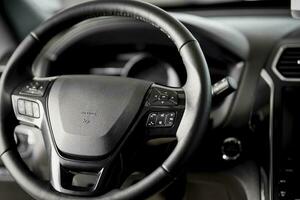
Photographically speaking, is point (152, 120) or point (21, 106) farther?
point (21, 106)

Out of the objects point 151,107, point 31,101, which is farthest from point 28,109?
point 151,107

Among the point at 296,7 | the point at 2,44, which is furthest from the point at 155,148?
the point at 2,44

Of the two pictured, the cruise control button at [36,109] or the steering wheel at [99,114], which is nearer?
the steering wheel at [99,114]

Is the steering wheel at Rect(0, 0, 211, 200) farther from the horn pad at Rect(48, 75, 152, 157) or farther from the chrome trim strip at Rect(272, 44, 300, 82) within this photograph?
the chrome trim strip at Rect(272, 44, 300, 82)

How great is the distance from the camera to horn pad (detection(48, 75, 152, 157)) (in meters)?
1.03

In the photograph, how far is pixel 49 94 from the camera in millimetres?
1128

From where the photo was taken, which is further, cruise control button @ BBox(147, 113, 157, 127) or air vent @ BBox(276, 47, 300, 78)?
air vent @ BBox(276, 47, 300, 78)

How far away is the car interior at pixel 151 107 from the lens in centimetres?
102

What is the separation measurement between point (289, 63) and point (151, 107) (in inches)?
12.9

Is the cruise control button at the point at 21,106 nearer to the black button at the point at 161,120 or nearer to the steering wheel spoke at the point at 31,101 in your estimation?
the steering wheel spoke at the point at 31,101

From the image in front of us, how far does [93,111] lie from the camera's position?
1.06 metres

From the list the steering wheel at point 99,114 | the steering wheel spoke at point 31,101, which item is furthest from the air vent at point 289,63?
the steering wheel spoke at point 31,101

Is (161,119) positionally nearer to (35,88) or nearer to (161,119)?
(161,119)

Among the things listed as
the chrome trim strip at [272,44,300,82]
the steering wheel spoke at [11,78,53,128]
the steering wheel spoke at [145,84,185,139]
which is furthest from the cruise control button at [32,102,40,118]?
the chrome trim strip at [272,44,300,82]
